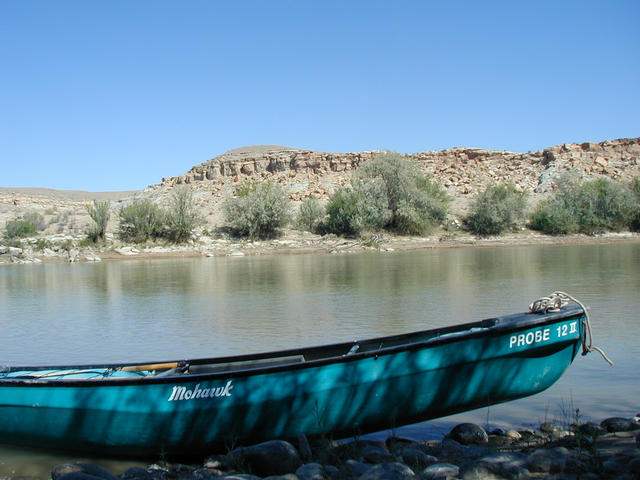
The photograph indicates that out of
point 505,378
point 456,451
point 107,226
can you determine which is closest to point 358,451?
point 456,451

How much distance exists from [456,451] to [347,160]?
6175 cm

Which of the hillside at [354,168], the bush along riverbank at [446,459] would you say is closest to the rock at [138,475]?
the bush along riverbank at [446,459]

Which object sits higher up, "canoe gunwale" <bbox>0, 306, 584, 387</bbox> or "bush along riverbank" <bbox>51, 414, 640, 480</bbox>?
"canoe gunwale" <bbox>0, 306, 584, 387</bbox>

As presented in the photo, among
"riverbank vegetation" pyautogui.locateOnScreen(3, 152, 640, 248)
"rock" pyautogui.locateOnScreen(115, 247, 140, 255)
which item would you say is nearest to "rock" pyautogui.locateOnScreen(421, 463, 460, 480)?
"rock" pyautogui.locateOnScreen(115, 247, 140, 255)

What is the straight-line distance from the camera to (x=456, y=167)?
62.3 metres

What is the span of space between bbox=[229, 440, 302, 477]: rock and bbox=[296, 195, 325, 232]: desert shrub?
1442 inches

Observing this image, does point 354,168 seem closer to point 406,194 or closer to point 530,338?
point 406,194

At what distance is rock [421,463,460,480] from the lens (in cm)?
418

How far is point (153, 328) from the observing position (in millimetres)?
12516

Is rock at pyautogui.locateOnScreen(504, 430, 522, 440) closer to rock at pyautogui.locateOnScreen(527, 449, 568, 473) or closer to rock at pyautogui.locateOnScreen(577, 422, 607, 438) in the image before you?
rock at pyautogui.locateOnScreen(577, 422, 607, 438)

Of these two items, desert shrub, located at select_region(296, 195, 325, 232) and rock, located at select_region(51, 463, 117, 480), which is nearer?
rock, located at select_region(51, 463, 117, 480)

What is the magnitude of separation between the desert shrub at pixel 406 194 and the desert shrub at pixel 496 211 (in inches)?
82.4

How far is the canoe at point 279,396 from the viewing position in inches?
222

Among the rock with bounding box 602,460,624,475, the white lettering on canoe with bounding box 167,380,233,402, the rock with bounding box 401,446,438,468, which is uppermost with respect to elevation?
the white lettering on canoe with bounding box 167,380,233,402
